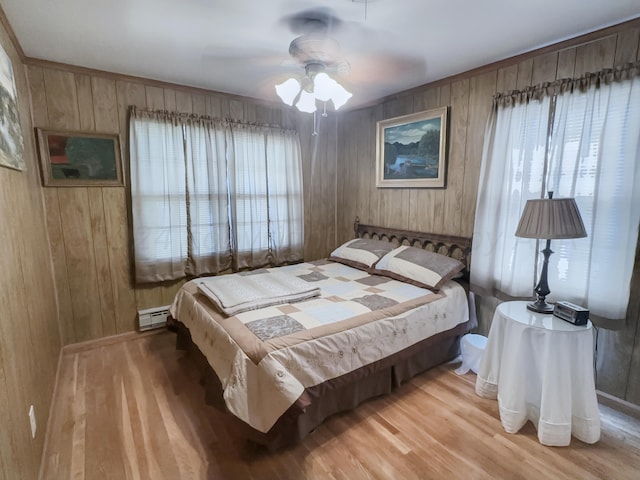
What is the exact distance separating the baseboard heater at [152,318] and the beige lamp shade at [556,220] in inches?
125

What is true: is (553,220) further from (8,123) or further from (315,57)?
(8,123)

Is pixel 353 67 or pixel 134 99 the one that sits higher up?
pixel 353 67

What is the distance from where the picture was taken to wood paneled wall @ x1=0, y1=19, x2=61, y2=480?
1.30 metres

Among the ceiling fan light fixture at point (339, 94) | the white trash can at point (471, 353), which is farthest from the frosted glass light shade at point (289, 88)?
the white trash can at point (471, 353)

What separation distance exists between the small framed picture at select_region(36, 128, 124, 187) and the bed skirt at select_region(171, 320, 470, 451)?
4.69 ft

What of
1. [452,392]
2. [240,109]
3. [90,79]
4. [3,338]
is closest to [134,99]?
[90,79]

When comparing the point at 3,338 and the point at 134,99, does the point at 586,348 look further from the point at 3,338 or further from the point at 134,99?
the point at 134,99

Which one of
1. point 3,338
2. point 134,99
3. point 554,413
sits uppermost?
point 134,99

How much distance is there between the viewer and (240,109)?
136 inches

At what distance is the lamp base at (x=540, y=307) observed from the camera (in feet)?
6.72

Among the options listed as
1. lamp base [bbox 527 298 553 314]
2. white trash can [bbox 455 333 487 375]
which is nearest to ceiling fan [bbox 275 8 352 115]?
lamp base [bbox 527 298 553 314]

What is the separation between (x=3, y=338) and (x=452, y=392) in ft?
8.36

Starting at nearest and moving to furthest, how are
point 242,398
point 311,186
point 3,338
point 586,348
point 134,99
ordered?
1. point 3,338
2. point 242,398
3. point 586,348
4. point 134,99
5. point 311,186

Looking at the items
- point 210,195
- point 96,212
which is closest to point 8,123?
point 96,212
